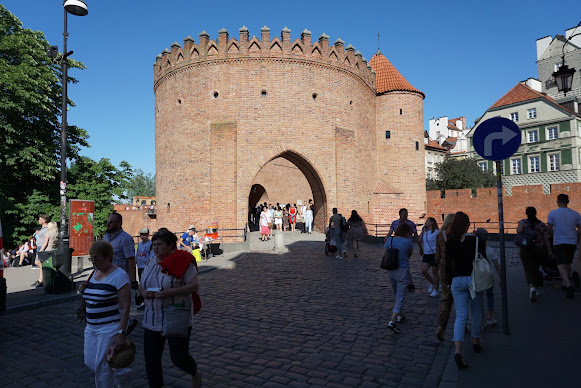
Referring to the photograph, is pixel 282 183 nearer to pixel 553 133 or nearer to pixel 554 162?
pixel 554 162

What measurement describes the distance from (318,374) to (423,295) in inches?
166

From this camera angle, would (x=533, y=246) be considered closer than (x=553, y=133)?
Yes

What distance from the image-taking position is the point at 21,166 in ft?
64.1

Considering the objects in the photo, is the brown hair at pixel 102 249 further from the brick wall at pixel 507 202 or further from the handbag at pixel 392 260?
the brick wall at pixel 507 202

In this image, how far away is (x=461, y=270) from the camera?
4.17 meters

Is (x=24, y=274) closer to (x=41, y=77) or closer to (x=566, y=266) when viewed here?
(x=41, y=77)

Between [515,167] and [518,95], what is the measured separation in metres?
7.86

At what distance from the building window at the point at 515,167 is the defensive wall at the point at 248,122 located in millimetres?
27038

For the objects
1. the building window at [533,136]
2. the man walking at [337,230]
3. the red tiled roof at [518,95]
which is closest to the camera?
the man walking at [337,230]

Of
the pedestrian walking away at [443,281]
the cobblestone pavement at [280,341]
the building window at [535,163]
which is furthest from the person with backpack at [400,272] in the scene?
the building window at [535,163]

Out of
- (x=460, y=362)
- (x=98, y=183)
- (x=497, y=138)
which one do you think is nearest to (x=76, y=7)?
(x=497, y=138)

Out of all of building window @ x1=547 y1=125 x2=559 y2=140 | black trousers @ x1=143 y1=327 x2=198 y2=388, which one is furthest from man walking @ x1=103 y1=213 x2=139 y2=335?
building window @ x1=547 y1=125 x2=559 y2=140

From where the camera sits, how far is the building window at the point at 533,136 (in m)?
39.1

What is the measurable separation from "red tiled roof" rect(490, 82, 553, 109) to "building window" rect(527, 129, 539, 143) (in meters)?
3.45
